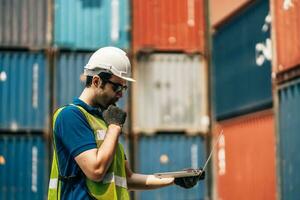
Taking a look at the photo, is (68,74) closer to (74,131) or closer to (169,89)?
(169,89)

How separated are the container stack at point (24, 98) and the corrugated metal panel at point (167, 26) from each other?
8.00 ft

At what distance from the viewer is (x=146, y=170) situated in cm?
1795

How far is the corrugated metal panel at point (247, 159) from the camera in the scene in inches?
587

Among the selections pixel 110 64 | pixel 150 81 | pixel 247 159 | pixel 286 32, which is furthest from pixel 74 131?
pixel 150 81

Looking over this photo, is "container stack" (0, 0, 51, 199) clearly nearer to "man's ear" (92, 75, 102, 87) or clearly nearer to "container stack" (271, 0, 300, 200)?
"container stack" (271, 0, 300, 200)

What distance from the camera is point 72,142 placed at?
452 centimetres

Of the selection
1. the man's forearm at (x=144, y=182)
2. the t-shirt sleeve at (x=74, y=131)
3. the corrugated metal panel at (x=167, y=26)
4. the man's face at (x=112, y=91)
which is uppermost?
the corrugated metal panel at (x=167, y=26)

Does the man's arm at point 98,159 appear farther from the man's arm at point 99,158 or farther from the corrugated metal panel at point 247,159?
the corrugated metal panel at point 247,159

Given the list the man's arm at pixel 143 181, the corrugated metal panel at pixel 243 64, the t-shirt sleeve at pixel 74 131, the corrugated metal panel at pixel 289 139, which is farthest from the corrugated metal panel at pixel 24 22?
the t-shirt sleeve at pixel 74 131

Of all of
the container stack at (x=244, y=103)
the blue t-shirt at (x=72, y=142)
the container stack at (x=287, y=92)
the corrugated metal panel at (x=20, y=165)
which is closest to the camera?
the blue t-shirt at (x=72, y=142)

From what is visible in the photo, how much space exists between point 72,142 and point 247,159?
40.7ft

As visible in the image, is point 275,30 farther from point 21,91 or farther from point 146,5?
point 21,91

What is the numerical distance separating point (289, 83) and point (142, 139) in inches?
213

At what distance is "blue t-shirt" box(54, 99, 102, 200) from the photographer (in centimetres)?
450
